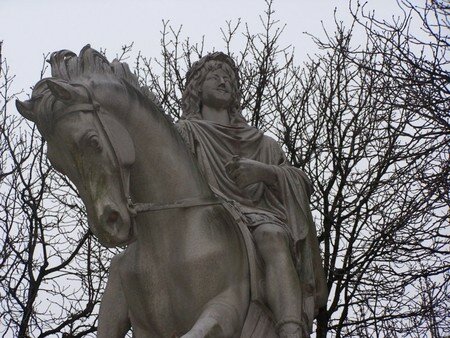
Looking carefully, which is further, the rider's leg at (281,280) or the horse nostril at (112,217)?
the rider's leg at (281,280)

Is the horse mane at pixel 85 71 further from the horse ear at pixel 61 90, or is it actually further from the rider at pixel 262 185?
the rider at pixel 262 185

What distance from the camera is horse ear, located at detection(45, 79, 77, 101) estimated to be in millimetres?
5371

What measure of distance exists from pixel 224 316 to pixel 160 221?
0.67 m

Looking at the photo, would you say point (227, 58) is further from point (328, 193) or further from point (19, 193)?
point (19, 193)

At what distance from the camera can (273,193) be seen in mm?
6500

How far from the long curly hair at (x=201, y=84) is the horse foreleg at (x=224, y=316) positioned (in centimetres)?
156

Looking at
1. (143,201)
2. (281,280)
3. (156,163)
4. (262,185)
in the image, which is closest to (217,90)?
(262,185)

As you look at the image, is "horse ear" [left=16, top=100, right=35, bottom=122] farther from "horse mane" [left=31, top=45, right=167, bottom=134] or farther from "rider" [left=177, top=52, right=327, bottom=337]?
"rider" [left=177, top=52, right=327, bottom=337]

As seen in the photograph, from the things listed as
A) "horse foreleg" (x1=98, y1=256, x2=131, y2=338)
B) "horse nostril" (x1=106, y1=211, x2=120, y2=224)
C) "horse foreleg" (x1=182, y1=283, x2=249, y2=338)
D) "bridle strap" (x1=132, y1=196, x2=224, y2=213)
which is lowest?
"horse foreleg" (x1=182, y1=283, x2=249, y2=338)

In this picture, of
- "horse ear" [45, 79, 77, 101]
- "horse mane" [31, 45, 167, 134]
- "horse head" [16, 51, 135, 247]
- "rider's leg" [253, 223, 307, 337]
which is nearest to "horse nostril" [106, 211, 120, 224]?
"horse head" [16, 51, 135, 247]

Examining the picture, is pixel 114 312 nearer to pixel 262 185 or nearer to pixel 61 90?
pixel 262 185

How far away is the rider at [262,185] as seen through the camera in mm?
5895

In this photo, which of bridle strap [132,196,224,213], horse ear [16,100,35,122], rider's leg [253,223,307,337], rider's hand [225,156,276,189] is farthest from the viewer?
rider's hand [225,156,276,189]

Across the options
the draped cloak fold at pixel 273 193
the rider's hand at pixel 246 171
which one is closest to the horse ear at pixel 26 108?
the draped cloak fold at pixel 273 193
